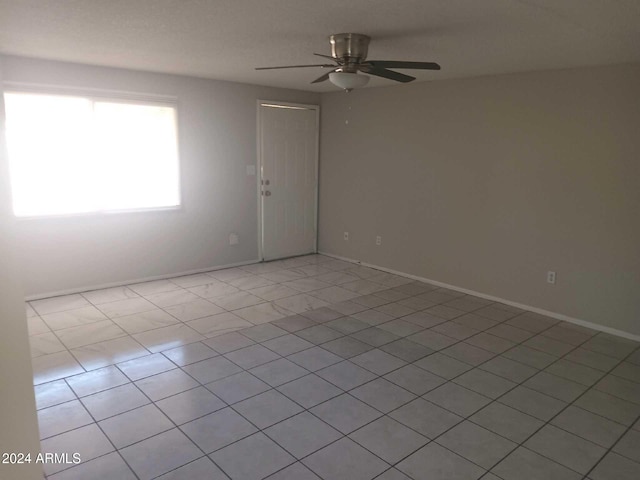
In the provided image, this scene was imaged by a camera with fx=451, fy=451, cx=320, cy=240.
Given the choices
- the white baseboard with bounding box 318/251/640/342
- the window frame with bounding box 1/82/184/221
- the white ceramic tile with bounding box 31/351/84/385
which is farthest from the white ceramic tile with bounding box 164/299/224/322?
the white baseboard with bounding box 318/251/640/342

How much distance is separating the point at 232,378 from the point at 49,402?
105 cm

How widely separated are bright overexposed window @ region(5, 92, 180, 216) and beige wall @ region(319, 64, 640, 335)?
2.33 metres

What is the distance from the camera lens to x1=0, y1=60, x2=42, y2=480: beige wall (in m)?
1.17

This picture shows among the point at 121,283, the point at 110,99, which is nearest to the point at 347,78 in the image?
the point at 110,99

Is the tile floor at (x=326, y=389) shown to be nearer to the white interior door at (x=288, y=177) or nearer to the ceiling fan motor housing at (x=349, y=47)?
the white interior door at (x=288, y=177)

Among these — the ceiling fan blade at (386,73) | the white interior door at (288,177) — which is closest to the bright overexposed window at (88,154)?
the white interior door at (288,177)

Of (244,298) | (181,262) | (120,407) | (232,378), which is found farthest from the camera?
(181,262)

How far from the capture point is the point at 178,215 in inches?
201

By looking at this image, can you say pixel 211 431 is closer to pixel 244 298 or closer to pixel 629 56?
pixel 244 298

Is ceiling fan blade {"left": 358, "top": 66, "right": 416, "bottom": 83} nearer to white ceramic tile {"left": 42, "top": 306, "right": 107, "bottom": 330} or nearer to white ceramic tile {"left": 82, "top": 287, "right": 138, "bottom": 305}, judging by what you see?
Answer: white ceramic tile {"left": 42, "top": 306, "right": 107, "bottom": 330}

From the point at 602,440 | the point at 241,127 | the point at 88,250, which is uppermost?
Result: the point at 241,127

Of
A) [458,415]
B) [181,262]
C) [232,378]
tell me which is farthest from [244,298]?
[458,415]

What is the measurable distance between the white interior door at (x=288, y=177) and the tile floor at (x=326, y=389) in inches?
64.2

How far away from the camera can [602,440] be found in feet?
7.82
